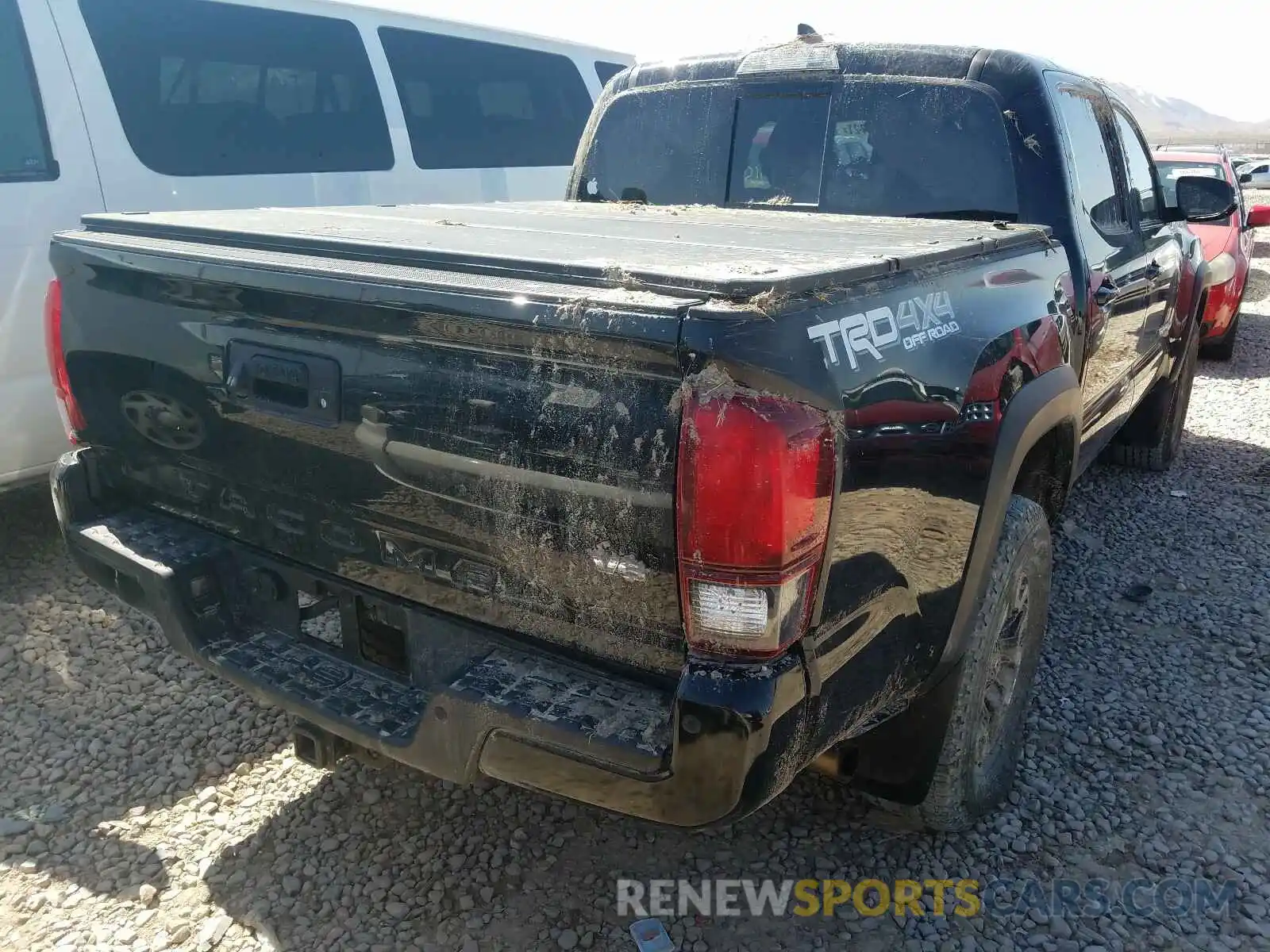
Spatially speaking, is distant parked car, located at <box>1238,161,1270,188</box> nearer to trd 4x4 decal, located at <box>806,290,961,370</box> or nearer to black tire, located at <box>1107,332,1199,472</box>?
black tire, located at <box>1107,332,1199,472</box>

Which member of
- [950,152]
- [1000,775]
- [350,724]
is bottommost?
[1000,775]

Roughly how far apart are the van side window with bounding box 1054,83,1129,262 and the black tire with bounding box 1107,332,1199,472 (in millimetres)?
1884

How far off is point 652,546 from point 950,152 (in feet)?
7.23

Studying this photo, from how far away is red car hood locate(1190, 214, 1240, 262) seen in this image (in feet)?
24.7

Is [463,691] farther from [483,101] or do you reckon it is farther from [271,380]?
[483,101]

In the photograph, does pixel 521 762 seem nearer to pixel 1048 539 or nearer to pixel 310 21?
pixel 1048 539

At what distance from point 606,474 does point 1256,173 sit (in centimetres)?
1511

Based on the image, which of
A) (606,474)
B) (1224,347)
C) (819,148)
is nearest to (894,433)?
(606,474)

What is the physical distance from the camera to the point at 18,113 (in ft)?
12.4

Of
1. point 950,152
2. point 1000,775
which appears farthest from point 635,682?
point 950,152

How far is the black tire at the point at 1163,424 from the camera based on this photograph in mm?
5367

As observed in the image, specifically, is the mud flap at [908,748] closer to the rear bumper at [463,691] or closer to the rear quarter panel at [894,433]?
the rear quarter panel at [894,433]

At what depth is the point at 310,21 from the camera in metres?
4.89

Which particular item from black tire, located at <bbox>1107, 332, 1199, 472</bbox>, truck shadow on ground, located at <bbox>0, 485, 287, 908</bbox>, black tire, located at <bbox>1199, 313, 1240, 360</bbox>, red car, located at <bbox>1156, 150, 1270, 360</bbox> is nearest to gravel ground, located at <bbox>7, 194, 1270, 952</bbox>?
truck shadow on ground, located at <bbox>0, 485, 287, 908</bbox>
